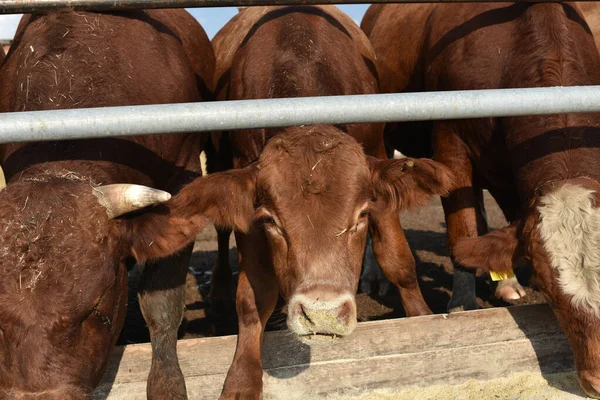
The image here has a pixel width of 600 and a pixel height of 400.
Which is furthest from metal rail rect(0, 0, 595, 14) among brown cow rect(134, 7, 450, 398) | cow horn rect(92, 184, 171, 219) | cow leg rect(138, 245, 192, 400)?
cow leg rect(138, 245, 192, 400)

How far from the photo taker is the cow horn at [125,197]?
3.66 metres

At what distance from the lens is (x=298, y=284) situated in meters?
3.74

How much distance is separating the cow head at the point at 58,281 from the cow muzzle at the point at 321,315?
2.85ft

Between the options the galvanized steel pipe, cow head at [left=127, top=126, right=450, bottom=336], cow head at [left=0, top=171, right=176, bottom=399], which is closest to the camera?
the galvanized steel pipe

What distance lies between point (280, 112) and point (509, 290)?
4.07 metres

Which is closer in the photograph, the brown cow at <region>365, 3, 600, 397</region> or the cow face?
the cow face

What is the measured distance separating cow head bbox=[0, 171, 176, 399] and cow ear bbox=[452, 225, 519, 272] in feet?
6.25

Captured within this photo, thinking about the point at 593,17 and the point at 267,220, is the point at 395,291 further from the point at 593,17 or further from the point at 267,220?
the point at 267,220

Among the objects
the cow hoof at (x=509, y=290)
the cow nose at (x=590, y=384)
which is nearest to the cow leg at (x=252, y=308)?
the cow nose at (x=590, y=384)

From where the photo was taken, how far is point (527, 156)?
469 cm

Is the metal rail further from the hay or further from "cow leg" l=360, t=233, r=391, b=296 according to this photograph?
"cow leg" l=360, t=233, r=391, b=296

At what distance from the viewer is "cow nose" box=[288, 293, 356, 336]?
11.6 ft

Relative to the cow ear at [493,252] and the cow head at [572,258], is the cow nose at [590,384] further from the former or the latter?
the cow ear at [493,252]

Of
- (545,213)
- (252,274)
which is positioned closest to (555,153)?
(545,213)
